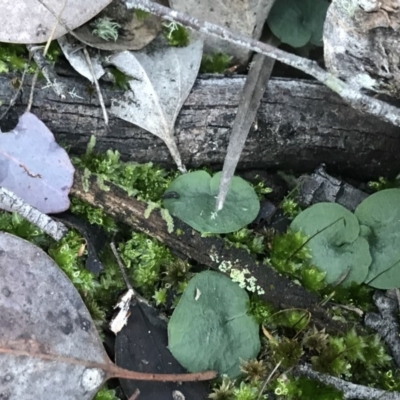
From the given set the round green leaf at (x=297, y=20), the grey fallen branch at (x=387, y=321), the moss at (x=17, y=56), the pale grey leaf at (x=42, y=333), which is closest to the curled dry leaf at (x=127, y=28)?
the moss at (x=17, y=56)

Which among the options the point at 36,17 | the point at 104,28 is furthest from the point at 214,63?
the point at 36,17

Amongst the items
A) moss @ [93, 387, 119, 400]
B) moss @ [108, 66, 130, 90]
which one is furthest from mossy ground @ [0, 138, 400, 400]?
moss @ [108, 66, 130, 90]

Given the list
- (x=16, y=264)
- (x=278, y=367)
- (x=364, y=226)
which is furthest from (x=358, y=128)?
(x=16, y=264)

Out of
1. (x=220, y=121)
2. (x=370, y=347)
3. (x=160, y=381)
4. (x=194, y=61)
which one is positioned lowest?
(x=160, y=381)

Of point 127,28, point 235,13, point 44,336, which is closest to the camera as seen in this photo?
point 44,336

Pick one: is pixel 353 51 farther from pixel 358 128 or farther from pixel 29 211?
pixel 29 211

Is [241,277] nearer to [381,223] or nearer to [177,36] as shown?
[381,223]
